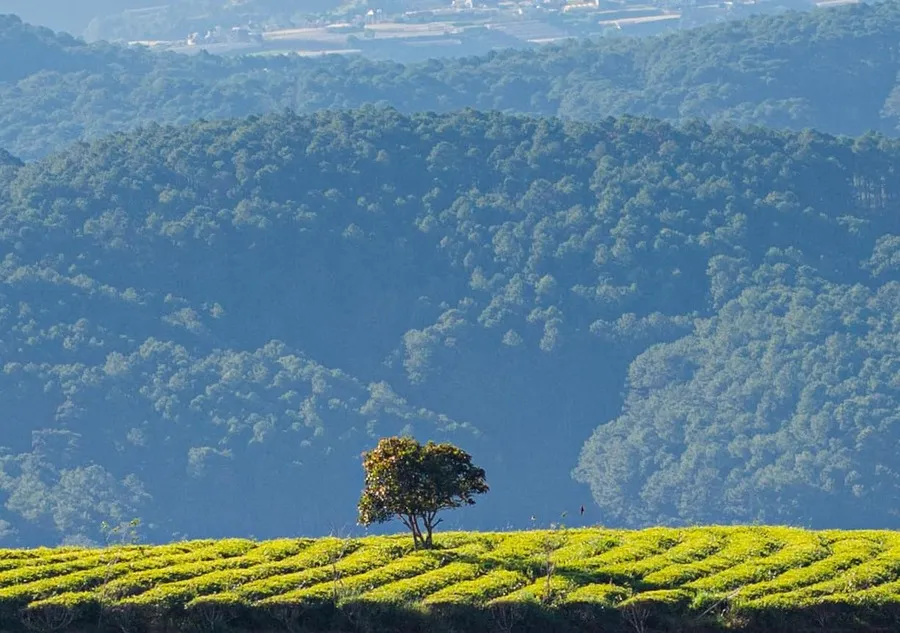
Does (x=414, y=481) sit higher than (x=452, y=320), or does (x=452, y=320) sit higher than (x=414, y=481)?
(x=452, y=320)

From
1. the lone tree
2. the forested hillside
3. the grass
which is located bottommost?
the grass

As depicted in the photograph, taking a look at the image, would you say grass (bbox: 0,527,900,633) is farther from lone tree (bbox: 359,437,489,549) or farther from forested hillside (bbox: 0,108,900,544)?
forested hillside (bbox: 0,108,900,544)

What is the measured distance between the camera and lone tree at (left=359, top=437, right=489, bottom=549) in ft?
123

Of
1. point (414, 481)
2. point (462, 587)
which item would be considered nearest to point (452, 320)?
point (414, 481)

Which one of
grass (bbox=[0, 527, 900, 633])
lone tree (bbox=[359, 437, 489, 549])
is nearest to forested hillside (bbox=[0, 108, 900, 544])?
lone tree (bbox=[359, 437, 489, 549])

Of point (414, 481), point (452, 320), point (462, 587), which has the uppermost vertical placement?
point (452, 320)

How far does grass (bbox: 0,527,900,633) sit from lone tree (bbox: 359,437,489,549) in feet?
1.89

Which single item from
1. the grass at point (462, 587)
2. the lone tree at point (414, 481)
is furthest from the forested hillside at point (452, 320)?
the grass at point (462, 587)

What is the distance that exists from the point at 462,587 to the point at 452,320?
136 metres

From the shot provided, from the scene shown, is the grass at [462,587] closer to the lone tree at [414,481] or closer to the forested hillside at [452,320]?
the lone tree at [414,481]

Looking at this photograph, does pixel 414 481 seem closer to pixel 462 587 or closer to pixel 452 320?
pixel 462 587

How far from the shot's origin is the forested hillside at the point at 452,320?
150625 millimetres

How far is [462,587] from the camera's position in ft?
115

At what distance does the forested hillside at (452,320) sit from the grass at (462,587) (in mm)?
98431
